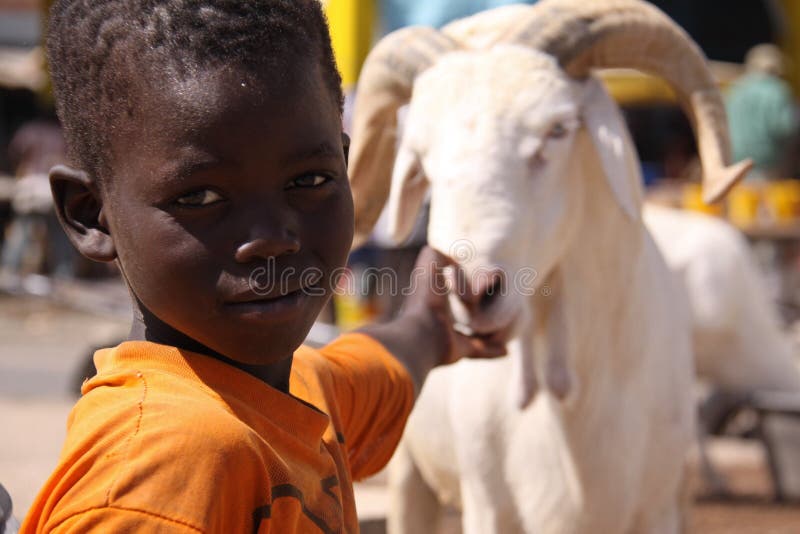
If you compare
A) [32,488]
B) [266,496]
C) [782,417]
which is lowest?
[782,417]

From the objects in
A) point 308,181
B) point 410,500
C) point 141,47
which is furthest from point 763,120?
point 141,47

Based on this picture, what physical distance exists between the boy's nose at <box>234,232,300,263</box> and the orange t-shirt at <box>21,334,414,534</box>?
17cm

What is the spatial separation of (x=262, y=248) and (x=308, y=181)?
127 mm

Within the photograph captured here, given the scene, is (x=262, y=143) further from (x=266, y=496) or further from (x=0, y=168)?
(x=0, y=168)

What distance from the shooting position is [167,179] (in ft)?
4.65

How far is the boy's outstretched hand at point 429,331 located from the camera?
7.21ft

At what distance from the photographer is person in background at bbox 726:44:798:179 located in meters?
10.6

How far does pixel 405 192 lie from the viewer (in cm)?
319

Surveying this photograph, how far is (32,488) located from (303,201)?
144 inches

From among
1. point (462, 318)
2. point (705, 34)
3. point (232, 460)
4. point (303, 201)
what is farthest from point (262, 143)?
point (705, 34)

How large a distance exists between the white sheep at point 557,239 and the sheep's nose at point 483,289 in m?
0.12

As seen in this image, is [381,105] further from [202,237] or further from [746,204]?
[746,204]

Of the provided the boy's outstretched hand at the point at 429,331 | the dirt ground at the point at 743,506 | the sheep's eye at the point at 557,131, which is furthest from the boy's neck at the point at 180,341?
the dirt ground at the point at 743,506

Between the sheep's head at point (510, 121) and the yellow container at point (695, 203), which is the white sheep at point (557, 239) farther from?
the yellow container at point (695, 203)
